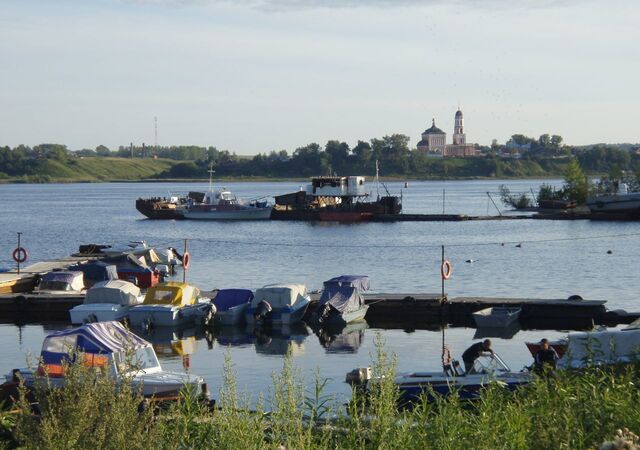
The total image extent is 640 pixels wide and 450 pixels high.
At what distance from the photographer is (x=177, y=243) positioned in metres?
82.5

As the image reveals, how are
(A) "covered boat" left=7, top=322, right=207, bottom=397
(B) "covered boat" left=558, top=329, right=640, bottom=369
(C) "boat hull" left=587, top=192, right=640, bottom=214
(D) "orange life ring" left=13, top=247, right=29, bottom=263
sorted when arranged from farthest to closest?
1. (C) "boat hull" left=587, top=192, right=640, bottom=214
2. (D) "orange life ring" left=13, top=247, right=29, bottom=263
3. (A) "covered boat" left=7, top=322, right=207, bottom=397
4. (B) "covered boat" left=558, top=329, right=640, bottom=369

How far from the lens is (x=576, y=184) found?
380 ft

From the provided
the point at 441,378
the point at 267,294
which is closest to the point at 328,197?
the point at 267,294

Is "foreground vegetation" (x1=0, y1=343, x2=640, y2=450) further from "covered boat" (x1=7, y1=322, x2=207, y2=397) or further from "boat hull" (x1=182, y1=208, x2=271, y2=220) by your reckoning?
"boat hull" (x1=182, y1=208, x2=271, y2=220)

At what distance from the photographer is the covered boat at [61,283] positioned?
4522 centimetres

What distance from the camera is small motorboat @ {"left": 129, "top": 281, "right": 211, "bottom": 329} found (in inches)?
1526

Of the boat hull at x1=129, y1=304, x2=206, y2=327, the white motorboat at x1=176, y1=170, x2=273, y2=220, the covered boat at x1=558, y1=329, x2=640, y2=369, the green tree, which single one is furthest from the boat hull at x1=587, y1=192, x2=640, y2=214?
the covered boat at x1=558, y1=329, x2=640, y2=369

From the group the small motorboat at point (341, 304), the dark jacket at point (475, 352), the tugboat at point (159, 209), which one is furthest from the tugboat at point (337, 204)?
the dark jacket at point (475, 352)

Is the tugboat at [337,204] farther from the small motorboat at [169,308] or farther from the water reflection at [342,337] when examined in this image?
the water reflection at [342,337]

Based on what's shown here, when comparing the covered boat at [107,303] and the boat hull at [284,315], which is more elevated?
the covered boat at [107,303]

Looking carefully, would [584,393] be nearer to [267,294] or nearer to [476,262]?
[267,294]

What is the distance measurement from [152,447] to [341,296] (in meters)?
30.0

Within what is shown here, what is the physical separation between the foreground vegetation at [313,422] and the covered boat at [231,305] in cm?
2256

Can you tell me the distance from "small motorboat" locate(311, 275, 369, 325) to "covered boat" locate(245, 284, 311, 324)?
72 cm
